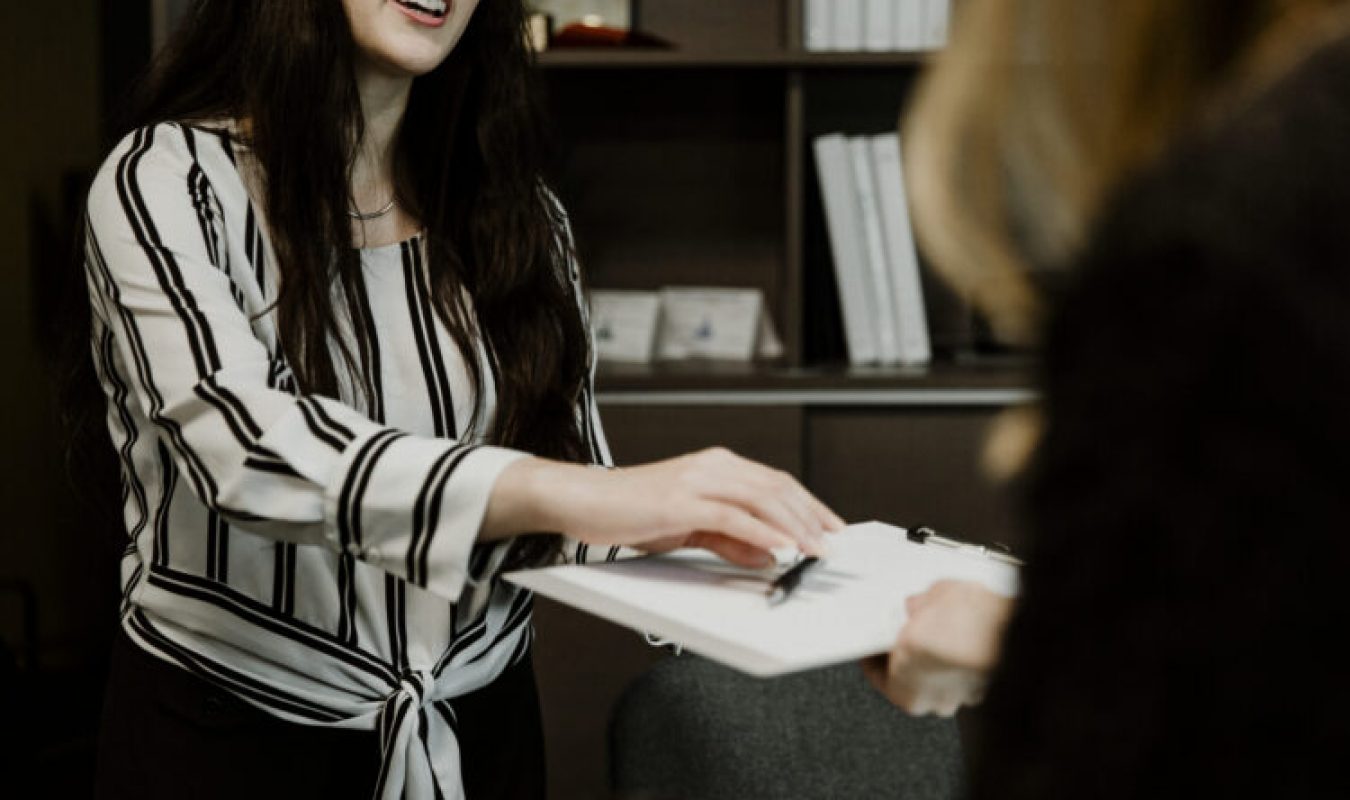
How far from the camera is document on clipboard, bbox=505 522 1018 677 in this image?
0.90 m

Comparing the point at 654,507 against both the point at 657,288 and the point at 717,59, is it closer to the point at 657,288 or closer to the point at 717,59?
the point at 717,59

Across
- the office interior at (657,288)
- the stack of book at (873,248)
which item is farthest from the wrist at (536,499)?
the stack of book at (873,248)

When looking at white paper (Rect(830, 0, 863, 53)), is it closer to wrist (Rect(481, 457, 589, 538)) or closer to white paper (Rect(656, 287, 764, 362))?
white paper (Rect(656, 287, 764, 362))

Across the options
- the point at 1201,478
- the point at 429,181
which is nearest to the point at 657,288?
the point at 429,181

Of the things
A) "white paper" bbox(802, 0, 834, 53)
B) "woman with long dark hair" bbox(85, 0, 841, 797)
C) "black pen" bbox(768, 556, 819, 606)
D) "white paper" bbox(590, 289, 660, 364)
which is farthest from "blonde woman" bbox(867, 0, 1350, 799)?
"white paper" bbox(590, 289, 660, 364)

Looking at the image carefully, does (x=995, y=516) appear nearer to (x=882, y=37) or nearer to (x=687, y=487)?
(x=882, y=37)

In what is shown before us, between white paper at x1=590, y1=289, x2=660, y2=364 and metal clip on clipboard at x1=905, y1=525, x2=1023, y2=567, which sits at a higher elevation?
metal clip on clipboard at x1=905, y1=525, x2=1023, y2=567

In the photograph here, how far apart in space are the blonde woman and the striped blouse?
0.66 meters

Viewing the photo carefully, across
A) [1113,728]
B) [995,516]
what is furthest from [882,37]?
[1113,728]

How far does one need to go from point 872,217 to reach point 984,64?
2076 mm

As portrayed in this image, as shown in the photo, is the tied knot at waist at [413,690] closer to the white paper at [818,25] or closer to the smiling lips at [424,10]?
the smiling lips at [424,10]

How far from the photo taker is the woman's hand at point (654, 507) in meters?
1.07

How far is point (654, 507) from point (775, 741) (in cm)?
40

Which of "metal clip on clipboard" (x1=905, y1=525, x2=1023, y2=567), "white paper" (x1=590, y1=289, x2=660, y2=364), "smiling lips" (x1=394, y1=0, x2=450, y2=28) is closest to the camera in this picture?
"metal clip on clipboard" (x1=905, y1=525, x2=1023, y2=567)
